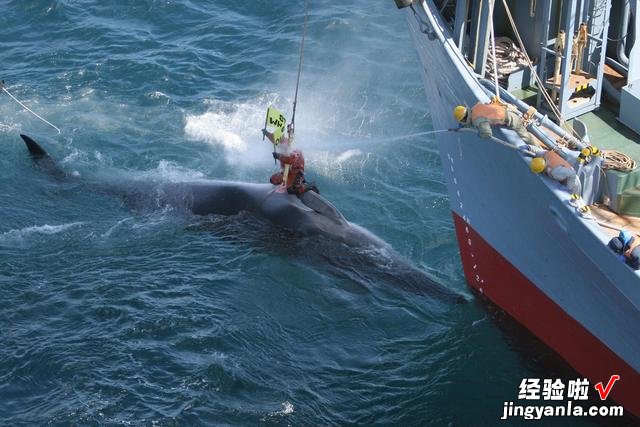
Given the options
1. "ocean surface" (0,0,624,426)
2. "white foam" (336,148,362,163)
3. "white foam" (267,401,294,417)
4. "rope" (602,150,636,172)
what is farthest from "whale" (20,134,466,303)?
"rope" (602,150,636,172)

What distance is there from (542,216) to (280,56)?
19.7 meters

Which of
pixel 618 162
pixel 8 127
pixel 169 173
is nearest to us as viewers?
pixel 618 162

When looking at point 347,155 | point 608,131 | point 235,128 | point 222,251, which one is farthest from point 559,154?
point 235,128

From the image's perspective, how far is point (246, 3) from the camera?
40.8 metres

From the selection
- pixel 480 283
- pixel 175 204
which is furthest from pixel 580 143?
pixel 175 204

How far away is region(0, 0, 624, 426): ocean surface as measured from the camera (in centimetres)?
2022

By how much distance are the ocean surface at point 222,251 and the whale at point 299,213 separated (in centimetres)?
23

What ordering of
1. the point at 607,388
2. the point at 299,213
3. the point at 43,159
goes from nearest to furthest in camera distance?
1. the point at 607,388
2. the point at 299,213
3. the point at 43,159

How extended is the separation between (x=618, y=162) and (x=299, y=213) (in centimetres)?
903

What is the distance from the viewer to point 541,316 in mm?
21312

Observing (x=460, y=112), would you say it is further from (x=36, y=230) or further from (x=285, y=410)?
(x=36, y=230)

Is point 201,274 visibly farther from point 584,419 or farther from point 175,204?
point 584,419

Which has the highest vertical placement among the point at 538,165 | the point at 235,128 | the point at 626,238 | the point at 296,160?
the point at 538,165

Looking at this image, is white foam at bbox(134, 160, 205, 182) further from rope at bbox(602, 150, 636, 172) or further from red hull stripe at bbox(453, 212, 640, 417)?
rope at bbox(602, 150, 636, 172)
